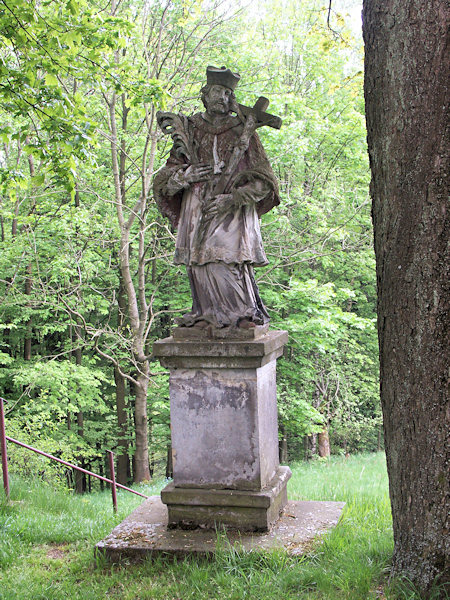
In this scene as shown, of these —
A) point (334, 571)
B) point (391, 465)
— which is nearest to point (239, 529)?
point (334, 571)

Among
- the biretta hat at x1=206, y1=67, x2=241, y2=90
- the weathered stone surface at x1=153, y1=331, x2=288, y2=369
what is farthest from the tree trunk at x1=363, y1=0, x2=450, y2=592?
the biretta hat at x1=206, y1=67, x2=241, y2=90

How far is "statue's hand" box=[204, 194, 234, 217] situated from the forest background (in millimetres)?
2973

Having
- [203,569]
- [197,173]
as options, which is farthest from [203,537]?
[197,173]

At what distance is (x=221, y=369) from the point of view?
4.48 meters

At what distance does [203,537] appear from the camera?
4.34m

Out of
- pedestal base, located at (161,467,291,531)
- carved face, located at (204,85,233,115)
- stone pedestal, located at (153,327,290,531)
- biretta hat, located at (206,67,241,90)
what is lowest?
pedestal base, located at (161,467,291,531)

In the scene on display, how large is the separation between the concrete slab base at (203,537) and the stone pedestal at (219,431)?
0.11m

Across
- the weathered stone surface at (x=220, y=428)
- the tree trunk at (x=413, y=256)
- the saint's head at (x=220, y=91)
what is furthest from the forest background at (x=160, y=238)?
the tree trunk at (x=413, y=256)

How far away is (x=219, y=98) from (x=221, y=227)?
3.44 ft

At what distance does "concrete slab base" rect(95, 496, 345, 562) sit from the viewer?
163 inches

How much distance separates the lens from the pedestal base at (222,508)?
437 cm

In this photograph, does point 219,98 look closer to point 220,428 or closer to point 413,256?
point 413,256

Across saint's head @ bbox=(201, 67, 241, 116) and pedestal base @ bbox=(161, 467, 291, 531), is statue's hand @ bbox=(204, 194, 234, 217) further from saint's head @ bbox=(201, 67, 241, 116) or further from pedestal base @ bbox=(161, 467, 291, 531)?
pedestal base @ bbox=(161, 467, 291, 531)

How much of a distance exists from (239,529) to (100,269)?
34.9 feet
